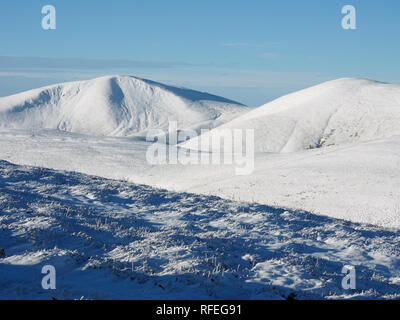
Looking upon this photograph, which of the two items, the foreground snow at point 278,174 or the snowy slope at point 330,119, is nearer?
the foreground snow at point 278,174

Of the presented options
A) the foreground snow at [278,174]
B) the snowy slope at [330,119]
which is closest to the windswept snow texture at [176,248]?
the foreground snow at [278,174]

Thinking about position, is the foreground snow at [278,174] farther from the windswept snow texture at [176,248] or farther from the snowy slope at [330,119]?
the snowy slope at [330,119]

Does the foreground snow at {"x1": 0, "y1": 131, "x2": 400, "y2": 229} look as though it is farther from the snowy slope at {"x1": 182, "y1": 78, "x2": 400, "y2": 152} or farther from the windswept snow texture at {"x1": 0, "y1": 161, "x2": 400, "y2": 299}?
the snowy slope at {"x1": 182, "y1": 78, "x2": 400, "y2": 152}

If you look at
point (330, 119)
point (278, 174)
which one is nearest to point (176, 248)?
point (278, 174)

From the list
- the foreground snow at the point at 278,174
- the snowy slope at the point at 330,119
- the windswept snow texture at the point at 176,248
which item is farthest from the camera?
the snowy slope at the point at 330,119
